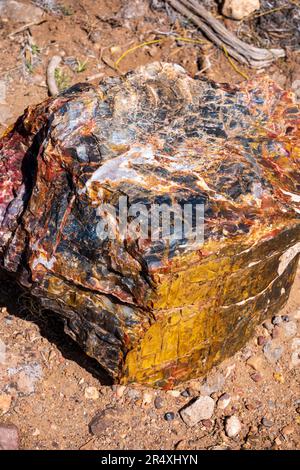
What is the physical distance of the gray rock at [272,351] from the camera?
3.71m

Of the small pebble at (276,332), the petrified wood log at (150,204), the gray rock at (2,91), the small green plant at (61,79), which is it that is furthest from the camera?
the small green plant at (61,79)

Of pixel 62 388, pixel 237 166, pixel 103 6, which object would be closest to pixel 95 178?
pixel 237 166

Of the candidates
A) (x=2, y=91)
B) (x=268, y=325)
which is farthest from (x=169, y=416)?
(x=2, y=91)

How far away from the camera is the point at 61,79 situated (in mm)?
5086

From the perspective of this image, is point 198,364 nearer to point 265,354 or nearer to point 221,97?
point 265,354

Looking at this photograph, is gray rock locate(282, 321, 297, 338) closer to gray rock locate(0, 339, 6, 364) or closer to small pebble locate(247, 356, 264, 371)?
small pebble locate(247, 356, 264, 371)

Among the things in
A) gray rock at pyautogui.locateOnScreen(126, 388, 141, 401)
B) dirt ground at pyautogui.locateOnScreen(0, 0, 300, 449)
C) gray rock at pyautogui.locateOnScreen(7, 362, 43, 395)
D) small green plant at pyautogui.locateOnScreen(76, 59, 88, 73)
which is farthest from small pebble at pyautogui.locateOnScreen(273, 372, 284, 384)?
small green plant at pyautogui.locateOnScreen(76, 59, 88, 73)

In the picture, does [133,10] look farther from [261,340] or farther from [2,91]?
[261,340]

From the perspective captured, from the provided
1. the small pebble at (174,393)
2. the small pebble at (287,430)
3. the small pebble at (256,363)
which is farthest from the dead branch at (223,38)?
the small pebble at (287,430)

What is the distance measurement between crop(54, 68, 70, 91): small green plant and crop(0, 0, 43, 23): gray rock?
60 centimetres

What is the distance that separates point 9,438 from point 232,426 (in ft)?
3.38

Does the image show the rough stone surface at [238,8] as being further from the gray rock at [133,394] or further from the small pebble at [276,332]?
the gray rock at [133,394]

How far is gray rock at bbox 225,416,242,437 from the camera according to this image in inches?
135

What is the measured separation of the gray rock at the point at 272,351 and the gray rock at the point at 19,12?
3.10 m
